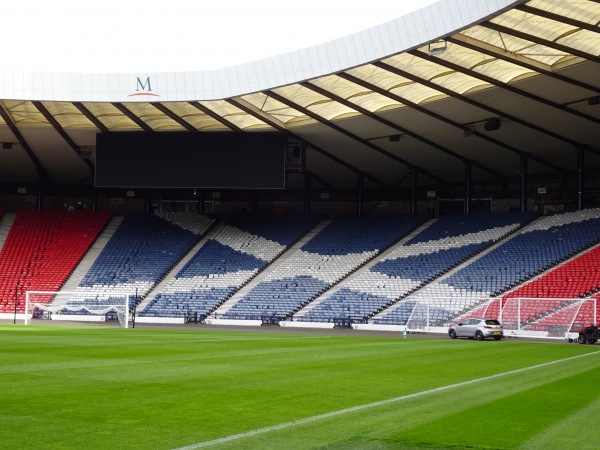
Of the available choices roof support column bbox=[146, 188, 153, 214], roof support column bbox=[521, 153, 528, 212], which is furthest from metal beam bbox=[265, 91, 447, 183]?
roof support column bbox=[146, 188, 153, 214]

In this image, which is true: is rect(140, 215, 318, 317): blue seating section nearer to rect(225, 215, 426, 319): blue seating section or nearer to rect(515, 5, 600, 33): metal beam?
rect(225, 215, 426, 319): blue seating section

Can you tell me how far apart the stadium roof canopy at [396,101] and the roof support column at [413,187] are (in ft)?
1.03

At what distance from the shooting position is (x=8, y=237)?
62.5 m

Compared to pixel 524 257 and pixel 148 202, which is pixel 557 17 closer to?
pixel 524 257

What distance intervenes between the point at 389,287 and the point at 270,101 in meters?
13.5

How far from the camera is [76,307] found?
51469 millimetres

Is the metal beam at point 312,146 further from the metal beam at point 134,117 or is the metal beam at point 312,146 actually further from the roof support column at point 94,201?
the roof support column at point 94,201

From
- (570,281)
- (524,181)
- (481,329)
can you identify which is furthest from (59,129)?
(570,281)

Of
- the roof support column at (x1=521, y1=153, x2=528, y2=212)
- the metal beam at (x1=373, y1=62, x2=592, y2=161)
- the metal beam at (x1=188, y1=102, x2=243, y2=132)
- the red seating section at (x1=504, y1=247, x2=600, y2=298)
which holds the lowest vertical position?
the red seating section at (x1=504, y1=247, x2=600, y2=298)

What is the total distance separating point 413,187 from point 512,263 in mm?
13174

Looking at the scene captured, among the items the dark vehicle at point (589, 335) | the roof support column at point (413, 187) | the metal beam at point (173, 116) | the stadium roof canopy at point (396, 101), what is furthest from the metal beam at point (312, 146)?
the dark vehicle at point (589, 335)

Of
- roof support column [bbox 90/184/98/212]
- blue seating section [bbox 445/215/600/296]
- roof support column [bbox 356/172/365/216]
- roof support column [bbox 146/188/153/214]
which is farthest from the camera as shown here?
roof support column [bbox 146/188/153/214]

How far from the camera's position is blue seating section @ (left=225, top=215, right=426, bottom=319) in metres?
51.9

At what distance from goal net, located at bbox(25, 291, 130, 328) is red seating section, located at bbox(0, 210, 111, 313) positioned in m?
1.80
